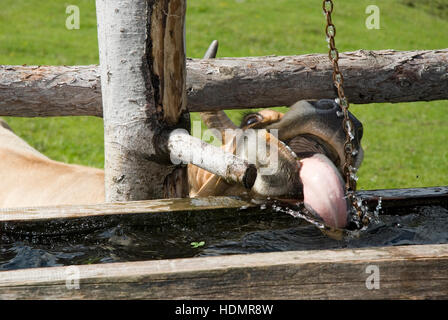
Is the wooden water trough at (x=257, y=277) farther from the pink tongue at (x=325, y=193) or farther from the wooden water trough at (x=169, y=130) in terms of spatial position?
the pink tongue at (x=325, y=193)

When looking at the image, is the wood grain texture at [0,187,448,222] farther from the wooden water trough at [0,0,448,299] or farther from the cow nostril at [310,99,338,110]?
the cow nostril at [310,99,338,110]

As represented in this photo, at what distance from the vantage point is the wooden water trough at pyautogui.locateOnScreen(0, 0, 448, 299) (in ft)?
5.66

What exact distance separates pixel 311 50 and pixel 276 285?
11788mm

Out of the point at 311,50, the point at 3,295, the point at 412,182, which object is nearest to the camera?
the point at 3,295

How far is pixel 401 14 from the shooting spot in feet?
55.6

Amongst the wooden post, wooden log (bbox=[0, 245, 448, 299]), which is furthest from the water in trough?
wooden log (bbox=[0, 245, 448, 299])

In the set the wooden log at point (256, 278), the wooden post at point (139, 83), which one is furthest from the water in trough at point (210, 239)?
the wooden log at point (256, 278)

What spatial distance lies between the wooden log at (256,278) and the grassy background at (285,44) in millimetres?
4975

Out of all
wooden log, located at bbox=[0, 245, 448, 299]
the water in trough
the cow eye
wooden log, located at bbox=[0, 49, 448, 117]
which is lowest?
the water in trough

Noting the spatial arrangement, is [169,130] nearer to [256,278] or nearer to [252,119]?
[252,119]

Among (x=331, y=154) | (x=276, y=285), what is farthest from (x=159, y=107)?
(x=276, y=285)

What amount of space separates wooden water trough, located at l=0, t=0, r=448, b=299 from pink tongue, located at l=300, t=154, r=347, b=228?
27 centimetres

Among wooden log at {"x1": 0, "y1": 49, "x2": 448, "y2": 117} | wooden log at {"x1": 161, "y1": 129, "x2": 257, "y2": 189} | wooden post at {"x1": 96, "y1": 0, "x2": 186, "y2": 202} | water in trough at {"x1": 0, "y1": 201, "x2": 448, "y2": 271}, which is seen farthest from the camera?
wooden log at {"x1": 0, "y1": 49, "x2": 448, "y2": 117}
